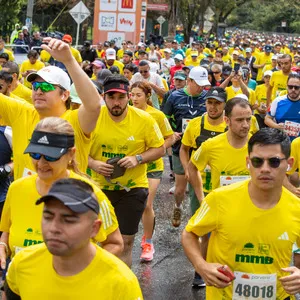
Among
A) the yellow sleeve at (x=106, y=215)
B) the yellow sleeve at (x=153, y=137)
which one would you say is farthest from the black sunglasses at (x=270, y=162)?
the yellow sleeve at (x=153, y=137)

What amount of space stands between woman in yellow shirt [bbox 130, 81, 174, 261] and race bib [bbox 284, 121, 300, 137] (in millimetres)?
2011

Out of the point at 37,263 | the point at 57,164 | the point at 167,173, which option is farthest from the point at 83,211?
the point at 167,173

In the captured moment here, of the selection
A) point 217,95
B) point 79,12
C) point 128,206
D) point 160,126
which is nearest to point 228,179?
point 128,206

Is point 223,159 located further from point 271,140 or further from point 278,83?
point 278,83

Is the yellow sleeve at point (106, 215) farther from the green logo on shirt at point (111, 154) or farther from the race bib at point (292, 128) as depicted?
the race bib at point (292, 128)

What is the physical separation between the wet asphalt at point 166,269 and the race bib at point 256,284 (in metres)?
2.90

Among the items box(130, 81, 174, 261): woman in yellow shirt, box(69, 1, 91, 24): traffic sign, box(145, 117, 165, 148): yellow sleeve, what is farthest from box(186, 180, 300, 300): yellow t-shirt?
box(69, 1, 91, 24): traffic sign

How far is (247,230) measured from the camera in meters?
4.23

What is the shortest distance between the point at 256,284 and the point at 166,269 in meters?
3.84

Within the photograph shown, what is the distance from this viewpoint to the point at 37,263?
3340 millimetres

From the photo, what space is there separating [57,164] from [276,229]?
3.99ft

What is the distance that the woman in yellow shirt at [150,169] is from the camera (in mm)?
8211

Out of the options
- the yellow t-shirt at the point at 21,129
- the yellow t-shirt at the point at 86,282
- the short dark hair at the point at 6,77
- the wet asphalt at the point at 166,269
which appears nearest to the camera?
the yellow t-shirt at the point at 86,282

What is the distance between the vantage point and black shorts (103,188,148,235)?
6.82 meters
